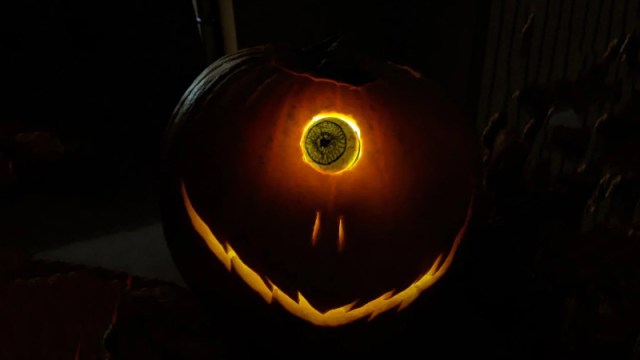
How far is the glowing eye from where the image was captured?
602 mm

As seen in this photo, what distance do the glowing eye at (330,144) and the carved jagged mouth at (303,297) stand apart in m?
0.15

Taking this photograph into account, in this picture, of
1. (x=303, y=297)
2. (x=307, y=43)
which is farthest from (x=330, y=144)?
(x=307, y=43)

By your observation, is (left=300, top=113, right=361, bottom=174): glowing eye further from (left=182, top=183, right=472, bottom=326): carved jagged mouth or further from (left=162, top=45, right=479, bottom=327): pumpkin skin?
(left=182, top=183, right=472, bottom=326): carved jagged mouth

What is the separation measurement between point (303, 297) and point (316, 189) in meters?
0.13

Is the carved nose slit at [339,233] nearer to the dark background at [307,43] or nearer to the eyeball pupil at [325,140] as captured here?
the eyeball pupil at [325,140]

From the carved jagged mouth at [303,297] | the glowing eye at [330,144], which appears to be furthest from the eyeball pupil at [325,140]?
the carved jagged mouth at [303,297]

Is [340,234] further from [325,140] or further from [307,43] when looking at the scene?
[307,43]

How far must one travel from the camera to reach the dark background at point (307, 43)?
24.8 inches

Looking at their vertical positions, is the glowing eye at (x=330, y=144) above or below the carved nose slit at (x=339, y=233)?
above

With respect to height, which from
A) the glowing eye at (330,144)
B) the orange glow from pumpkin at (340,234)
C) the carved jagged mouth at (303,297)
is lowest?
the carved jagged mouth at (303,297)

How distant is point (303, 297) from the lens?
65 cm

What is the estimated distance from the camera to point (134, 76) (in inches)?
40.0

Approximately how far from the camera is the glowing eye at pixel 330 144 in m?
0.60

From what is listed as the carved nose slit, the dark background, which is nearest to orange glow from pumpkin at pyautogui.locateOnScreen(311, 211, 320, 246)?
the carved nose slit
